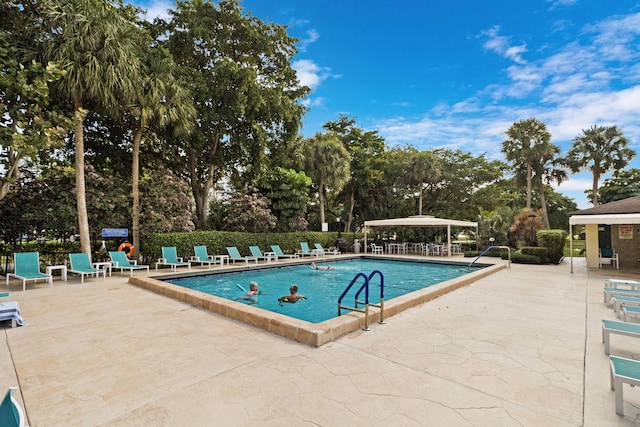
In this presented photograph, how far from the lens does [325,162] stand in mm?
21562

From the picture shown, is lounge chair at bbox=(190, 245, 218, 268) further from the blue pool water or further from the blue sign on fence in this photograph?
the blue sign on fence

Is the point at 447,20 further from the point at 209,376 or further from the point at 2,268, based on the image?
the point at 2,268

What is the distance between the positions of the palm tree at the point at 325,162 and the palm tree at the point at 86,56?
1250 centimetres

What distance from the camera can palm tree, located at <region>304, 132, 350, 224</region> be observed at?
70.7ft

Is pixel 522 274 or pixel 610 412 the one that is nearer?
pixel 610 412

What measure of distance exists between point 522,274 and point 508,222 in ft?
33.7

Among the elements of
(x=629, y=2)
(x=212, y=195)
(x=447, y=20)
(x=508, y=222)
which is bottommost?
(x=508, y=222)

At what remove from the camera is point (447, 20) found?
14719 mm

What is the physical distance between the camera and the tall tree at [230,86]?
47.4 feet

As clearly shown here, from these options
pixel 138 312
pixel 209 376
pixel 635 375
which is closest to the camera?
pixel 635 375

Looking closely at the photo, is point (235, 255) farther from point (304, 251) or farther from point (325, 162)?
point (325, 162)

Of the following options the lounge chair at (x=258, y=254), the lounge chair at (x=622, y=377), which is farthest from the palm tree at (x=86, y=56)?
the lounge chair at (x=622, y=377)

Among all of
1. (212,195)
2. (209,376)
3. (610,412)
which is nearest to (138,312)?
(209,376)

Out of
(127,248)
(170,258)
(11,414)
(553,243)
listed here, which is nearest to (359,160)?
(553,243)
